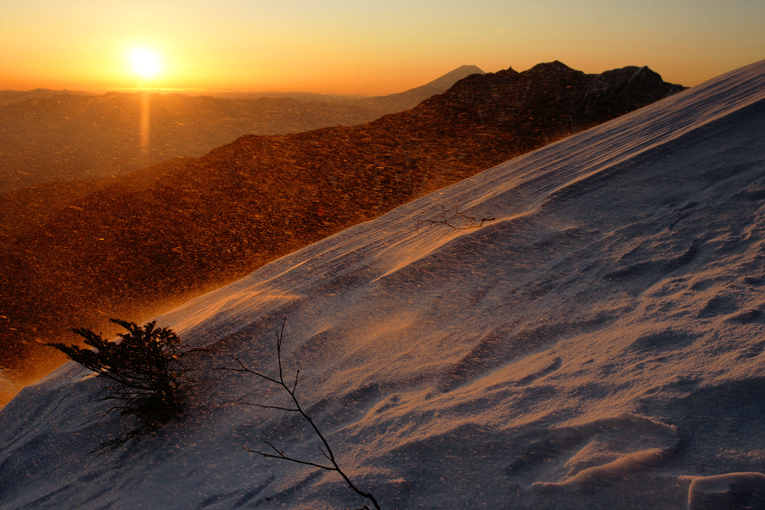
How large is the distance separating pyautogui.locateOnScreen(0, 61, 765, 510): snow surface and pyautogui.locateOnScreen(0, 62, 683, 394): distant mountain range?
144 centimetres

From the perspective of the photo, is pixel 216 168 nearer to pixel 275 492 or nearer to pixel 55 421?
pixel 55 421

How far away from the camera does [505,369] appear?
6.18 feet

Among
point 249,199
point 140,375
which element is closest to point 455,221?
point 140,375

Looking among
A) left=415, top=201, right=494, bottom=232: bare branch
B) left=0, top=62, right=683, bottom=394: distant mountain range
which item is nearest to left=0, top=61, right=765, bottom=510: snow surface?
left=415, top=201, right=494, bottom=232: bare branch

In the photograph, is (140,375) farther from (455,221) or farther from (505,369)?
(455,221)

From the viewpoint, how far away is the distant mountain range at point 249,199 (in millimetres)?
6023

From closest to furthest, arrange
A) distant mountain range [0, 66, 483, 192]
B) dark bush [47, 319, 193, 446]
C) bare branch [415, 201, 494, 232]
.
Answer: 1. dark bush [47, 319, 193, 446]
2. bare branch [415, 201, 494, 232]
3. distant mountain range [0, 66, 483, 192]

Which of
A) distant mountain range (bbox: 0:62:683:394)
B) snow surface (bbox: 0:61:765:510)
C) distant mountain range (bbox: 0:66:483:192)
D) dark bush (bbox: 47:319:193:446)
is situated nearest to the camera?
snow surface (bbox: 0:61:765:510)

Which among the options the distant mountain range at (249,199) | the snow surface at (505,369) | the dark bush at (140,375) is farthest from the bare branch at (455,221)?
the dark bush at (140,375)

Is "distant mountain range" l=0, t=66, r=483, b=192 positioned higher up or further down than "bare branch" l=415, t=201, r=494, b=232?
higher up

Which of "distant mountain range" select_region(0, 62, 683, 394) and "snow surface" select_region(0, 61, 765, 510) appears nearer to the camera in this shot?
"snow surface" select_region(0, 61, 765, 510)

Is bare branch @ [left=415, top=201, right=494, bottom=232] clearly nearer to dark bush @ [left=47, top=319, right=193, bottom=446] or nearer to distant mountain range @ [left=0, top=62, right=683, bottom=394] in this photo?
distant mountain range @ [left=0, top=62, right=683, bottom=394]

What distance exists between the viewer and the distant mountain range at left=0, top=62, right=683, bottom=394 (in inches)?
237

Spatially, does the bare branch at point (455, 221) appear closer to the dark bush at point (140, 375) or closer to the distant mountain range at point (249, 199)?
the distant mountain range at point (249, 199)
